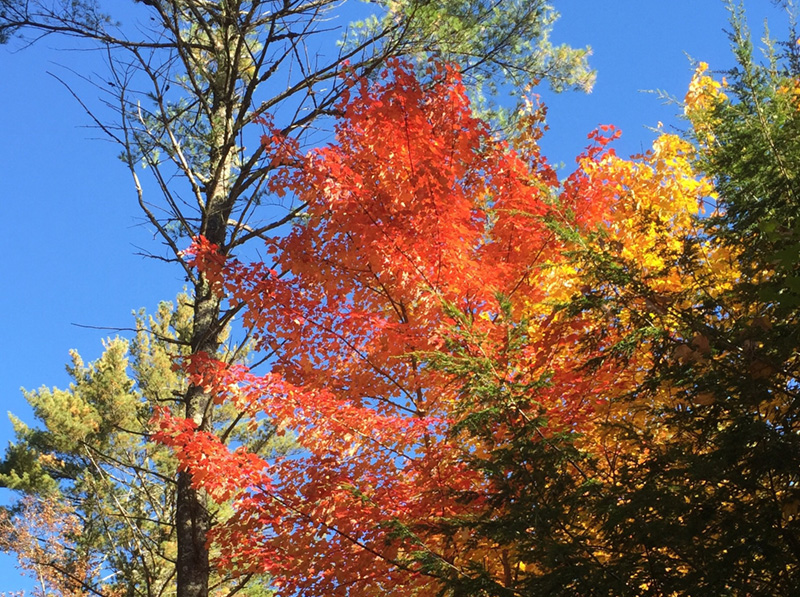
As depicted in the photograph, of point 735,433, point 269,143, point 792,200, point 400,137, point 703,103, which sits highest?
point 703,103

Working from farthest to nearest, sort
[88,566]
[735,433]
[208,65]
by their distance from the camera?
[88,566], [208,65], [735,433]

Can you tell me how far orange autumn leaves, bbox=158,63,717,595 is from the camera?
592 cm

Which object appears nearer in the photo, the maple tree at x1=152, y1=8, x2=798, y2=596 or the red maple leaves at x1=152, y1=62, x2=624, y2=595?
the maple tree at x1=152, y1=8, x2=798, y2=596

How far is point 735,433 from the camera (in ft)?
12.6

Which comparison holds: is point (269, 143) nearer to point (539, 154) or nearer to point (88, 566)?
point (539, 154)

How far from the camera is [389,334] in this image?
260 inches

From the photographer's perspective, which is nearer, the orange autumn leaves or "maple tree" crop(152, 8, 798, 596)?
"maple tree" crop(152, 8, 798, 596)

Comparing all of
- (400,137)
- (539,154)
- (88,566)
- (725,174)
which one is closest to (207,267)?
(400,137)

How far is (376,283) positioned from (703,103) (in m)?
5.70

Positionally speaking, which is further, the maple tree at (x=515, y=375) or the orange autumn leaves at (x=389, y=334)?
the orange autumn leaves at (x=389, y=334)

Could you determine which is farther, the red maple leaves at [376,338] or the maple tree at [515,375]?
the red maple leaves at [376,338]

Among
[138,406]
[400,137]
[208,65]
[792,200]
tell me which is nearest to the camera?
[792,200]

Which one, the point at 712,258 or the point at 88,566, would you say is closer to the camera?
the point at 712,258

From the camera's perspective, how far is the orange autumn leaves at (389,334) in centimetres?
592
